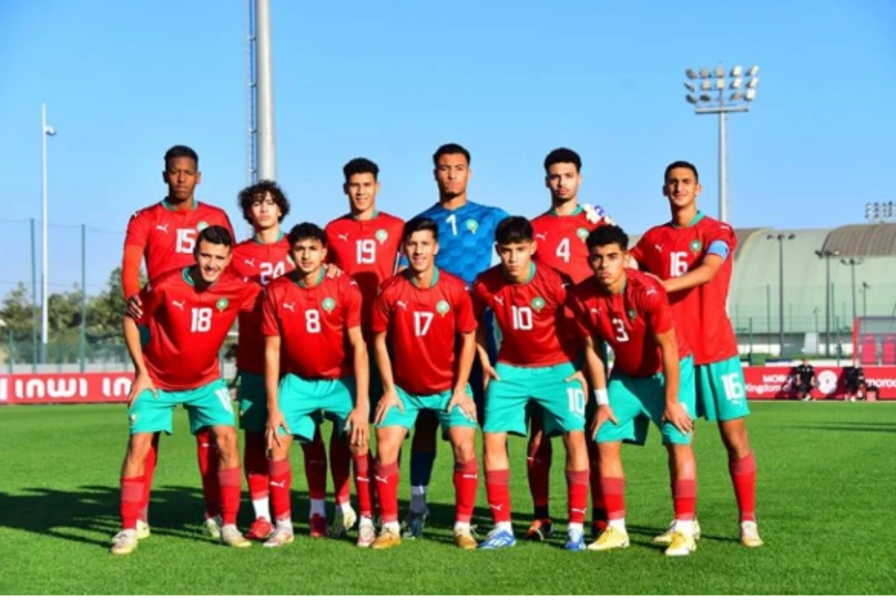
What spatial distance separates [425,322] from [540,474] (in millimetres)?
1517

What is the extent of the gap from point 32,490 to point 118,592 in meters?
6.15

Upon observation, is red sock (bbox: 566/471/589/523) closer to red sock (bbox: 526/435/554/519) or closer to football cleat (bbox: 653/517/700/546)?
football cleat (bbox: 653/517/700/546)

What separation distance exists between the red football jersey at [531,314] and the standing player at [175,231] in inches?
79.6

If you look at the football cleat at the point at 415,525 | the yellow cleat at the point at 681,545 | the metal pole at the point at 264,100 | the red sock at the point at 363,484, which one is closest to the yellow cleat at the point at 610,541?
the yellow cleat at the point at 681,545

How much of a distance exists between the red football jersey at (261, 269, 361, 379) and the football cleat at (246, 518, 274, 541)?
1.14 meters

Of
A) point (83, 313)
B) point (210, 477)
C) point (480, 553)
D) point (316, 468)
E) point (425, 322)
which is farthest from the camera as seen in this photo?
point (83, 313)

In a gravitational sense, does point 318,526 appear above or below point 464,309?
below

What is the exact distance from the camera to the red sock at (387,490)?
8.84 m

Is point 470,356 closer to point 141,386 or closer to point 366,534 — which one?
point 366,534

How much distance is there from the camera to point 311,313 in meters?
8.91

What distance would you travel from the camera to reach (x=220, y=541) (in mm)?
9047

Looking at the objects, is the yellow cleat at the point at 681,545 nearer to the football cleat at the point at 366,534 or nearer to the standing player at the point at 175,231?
the football cleat at the point at 366,534

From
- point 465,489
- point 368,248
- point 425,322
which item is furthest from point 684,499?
point 368,248

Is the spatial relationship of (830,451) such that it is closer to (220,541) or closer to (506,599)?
(220,541)
